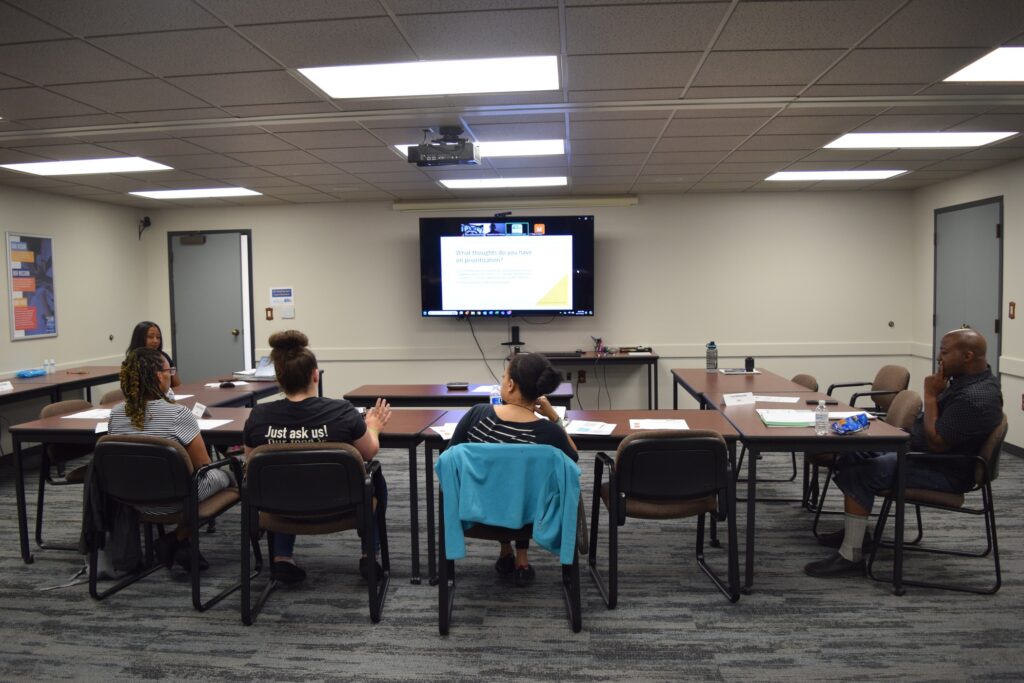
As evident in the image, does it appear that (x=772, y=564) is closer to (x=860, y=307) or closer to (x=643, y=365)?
(x=643, y=365)

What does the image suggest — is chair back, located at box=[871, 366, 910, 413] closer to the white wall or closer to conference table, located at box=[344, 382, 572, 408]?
the white wall

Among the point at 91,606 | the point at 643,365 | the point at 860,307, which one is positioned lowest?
the point at 91,606

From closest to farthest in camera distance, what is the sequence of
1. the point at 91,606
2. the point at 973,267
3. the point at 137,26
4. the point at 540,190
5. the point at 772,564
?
1. the point at 137,26
2. the point at 91,606
3. the point at 772,564
4. the point at 973,267
5. the point at 540,190

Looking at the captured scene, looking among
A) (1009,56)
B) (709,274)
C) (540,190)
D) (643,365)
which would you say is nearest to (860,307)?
(709,274)

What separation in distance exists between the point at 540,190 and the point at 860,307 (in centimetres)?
362

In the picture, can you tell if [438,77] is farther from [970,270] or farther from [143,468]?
[970,270]

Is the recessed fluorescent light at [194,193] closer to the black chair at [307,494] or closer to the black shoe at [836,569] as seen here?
the black chair at [307,494]

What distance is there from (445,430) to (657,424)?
3.50 ft

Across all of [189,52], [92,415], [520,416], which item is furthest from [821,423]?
[92,415]

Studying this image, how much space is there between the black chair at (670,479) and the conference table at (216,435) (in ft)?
3.01

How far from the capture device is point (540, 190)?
21.2 feet

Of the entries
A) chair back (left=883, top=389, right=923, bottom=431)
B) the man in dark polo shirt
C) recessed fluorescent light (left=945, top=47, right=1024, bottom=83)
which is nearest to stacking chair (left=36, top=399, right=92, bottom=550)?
the man in dark polo shirt

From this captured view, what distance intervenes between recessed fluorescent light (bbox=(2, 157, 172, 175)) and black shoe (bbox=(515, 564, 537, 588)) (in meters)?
4.02

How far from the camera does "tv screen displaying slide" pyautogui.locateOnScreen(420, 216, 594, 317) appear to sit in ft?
21.7
